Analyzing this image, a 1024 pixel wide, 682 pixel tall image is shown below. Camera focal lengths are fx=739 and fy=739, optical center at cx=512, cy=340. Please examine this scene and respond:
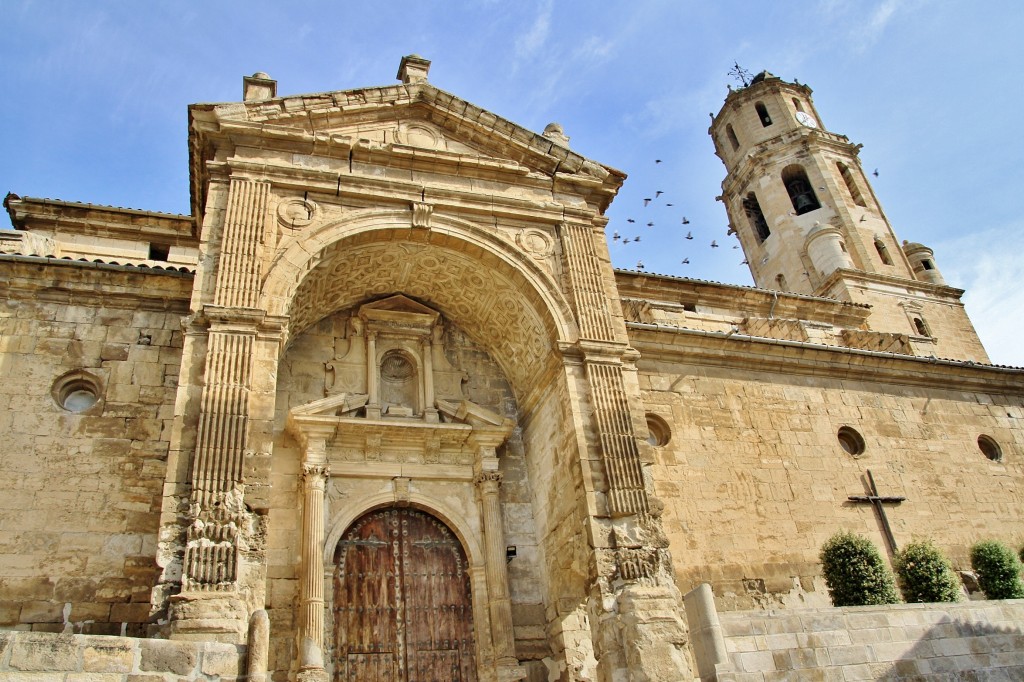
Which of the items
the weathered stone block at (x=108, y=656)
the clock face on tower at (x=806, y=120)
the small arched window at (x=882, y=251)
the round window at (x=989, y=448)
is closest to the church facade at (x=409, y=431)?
the round window at (x=989, y=448)

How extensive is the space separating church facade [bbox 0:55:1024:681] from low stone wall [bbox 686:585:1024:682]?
494 millimetres

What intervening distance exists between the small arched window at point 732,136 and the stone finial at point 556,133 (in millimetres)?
20074

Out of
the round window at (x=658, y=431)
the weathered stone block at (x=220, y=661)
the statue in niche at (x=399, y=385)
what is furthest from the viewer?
the round window at (x=658, y=431)

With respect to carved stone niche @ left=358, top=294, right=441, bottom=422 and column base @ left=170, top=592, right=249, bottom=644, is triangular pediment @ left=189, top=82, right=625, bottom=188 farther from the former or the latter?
column base @ left=170, top=592, right=249, bottom=644

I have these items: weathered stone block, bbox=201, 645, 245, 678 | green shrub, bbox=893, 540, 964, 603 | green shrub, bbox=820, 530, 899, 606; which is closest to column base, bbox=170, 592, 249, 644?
weathered stone block, bbox=201, 645, 245, 678

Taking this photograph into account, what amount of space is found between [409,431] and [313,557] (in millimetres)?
2359

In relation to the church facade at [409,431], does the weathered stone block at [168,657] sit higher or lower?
lower

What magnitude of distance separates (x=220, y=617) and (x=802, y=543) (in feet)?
30.4

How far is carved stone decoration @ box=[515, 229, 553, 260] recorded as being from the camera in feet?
38.3

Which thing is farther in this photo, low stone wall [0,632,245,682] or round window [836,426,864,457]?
round window [836,426,864,457]

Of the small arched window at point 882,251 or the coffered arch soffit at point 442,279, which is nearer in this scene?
the coffered arch soffit at point 442,279

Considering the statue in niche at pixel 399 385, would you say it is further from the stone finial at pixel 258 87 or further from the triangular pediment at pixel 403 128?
the stone finial at pixel 258 87

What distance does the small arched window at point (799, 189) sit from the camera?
27.6 metres

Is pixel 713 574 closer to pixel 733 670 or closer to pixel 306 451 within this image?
pixel 733 670
